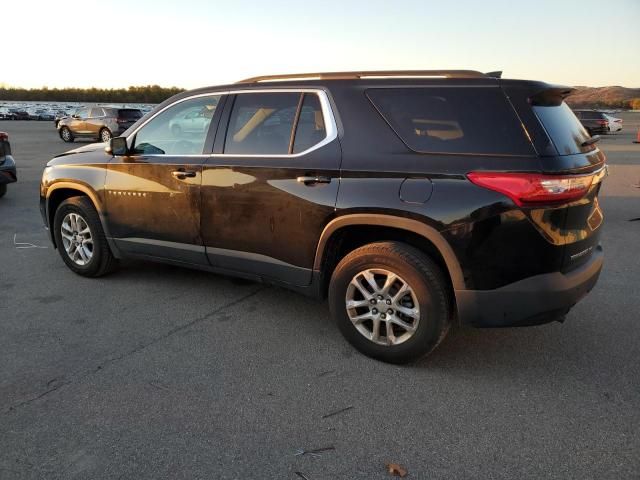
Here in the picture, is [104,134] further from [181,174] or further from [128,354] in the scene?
[128,354]

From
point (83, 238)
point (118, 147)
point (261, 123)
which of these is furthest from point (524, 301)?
point (83, 238)

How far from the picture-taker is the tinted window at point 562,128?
3.10 m

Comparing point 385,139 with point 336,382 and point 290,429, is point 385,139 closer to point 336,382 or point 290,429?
point 336,382

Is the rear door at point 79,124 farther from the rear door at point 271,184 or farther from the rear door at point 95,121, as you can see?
the rear door at point 271,184

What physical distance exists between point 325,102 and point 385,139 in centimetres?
59

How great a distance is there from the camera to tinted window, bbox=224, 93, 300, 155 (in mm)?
3934

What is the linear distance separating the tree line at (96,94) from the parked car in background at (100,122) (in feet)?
252

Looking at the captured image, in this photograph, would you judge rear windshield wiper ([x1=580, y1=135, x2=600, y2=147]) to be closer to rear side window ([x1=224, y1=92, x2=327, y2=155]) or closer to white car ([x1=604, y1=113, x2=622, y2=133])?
rear side window ([x1=224, y1=92, x2=327, y2=155])

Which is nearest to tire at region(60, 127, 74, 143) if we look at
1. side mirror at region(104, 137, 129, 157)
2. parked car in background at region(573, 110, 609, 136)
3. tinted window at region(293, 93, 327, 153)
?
side mirror at region(104, 137, 129, 157)

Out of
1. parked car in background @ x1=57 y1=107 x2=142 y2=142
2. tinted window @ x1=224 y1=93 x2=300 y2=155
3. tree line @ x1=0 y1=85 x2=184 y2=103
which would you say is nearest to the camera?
tinted window @ x1=224 y1=93 x2=300 y2=155

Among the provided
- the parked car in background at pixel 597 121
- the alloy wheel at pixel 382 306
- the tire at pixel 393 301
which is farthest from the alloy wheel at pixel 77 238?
the parked car in background at pixel 597 121

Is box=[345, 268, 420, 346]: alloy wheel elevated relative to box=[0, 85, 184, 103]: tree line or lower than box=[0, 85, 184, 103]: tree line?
lower

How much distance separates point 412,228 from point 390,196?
249 millimetres

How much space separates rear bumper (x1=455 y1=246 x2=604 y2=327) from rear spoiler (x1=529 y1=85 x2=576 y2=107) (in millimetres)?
1034
